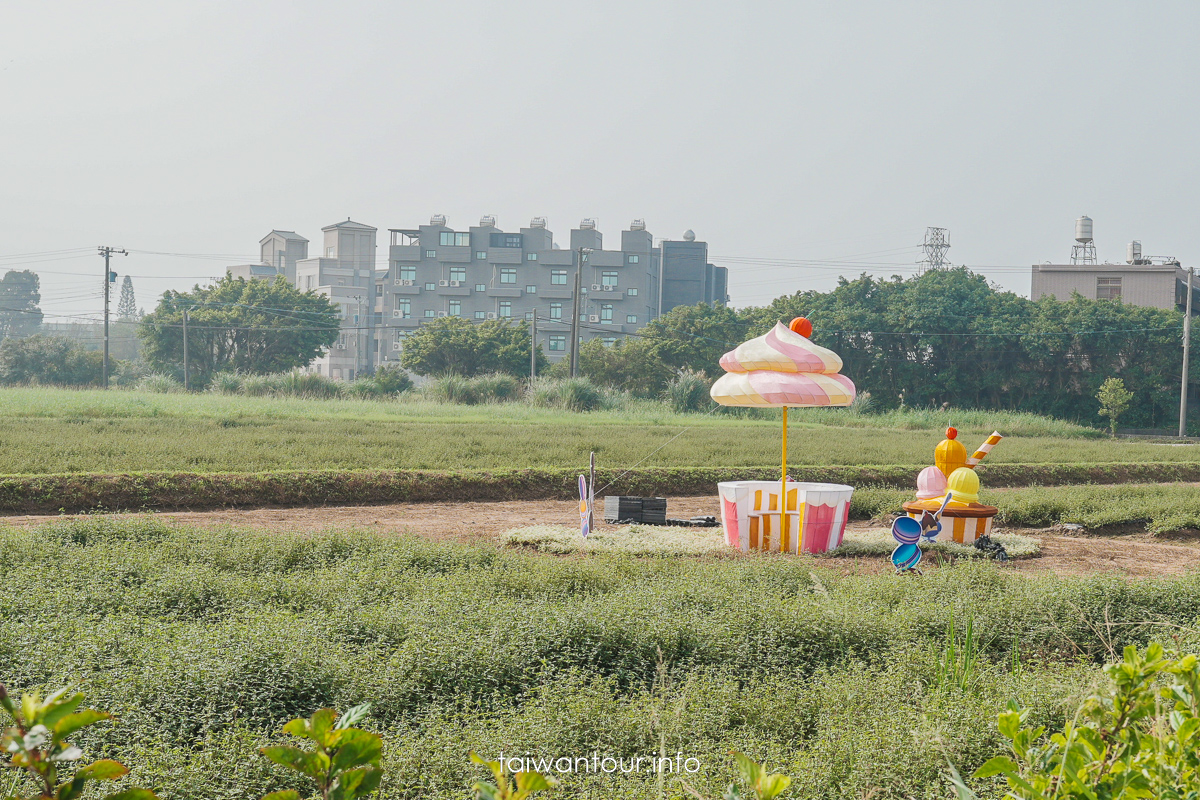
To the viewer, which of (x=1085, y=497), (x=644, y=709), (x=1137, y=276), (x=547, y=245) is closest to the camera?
(x=644, y=709)

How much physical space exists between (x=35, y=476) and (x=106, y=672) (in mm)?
8692

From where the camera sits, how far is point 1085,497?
12289 millimetres

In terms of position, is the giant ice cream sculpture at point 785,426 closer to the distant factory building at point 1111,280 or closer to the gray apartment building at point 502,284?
the distant factory building at point 1111,280

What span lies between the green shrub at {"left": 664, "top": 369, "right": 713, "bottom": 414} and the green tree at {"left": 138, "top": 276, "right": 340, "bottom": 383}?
22604 millimetres

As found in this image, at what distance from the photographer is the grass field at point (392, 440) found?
13.8 metres

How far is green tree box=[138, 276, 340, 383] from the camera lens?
46.8m

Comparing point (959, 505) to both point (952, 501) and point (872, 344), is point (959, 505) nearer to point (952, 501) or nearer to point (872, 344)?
point (952, 501)

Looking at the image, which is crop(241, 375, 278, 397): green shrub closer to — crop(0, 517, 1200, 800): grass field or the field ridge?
the field ridge

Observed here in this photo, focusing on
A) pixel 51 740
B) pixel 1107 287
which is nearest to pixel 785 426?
pixel 51 740

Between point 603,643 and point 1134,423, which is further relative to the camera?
point 1134,423

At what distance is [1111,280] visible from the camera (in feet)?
165

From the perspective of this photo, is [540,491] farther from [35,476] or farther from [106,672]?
[106,672]

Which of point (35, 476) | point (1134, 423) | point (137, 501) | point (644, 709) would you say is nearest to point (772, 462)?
point (137, 501)

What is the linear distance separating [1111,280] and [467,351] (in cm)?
3593
